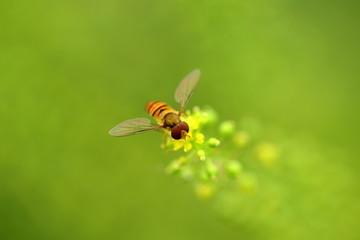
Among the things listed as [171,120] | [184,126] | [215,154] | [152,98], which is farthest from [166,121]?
[152,98]

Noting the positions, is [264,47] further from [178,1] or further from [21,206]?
[21,206]

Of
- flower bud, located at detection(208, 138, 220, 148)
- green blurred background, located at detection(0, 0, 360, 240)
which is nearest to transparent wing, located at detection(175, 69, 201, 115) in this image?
flower bud, located at detection(208, 138, 220, 148)

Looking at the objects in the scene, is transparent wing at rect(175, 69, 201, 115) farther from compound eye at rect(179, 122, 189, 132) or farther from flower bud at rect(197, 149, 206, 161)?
flower bud at rect(197, 149, 206, 161)

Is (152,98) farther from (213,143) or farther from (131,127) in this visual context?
(131,127)

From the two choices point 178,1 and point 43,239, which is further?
point 178,1

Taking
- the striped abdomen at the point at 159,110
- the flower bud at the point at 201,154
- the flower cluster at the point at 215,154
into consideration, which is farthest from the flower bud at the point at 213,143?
the striped abdomen at the point at 159,110

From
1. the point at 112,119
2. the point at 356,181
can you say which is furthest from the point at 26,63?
the point at 356,181
